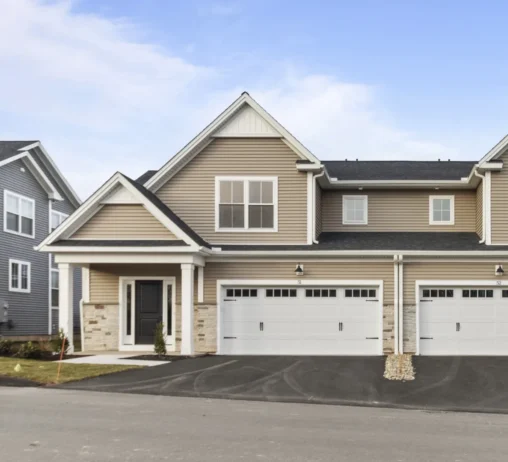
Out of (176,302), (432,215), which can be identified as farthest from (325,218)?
(176,302)

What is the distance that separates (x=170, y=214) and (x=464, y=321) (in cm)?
924

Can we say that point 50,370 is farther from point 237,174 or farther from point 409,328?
point 409,328

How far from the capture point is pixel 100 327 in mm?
25703

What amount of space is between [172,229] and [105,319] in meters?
4.21

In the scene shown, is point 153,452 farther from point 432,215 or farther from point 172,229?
point 432,215

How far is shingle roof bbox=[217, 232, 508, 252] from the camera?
979 inches

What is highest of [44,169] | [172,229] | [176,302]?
[44,169]

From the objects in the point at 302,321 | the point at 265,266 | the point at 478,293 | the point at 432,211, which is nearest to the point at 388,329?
the point at 302,321

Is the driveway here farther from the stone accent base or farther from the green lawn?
the stone accent base

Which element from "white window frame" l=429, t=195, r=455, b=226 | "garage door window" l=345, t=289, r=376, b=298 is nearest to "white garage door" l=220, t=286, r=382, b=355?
"garage door window" l=345, t=289, r=376, b=298

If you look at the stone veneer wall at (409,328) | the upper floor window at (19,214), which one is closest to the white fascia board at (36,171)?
the upper floor window at (19,214)

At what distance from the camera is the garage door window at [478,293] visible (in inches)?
976

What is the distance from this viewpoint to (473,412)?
1466 cm

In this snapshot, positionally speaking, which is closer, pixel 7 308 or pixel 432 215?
pixel 432 215
